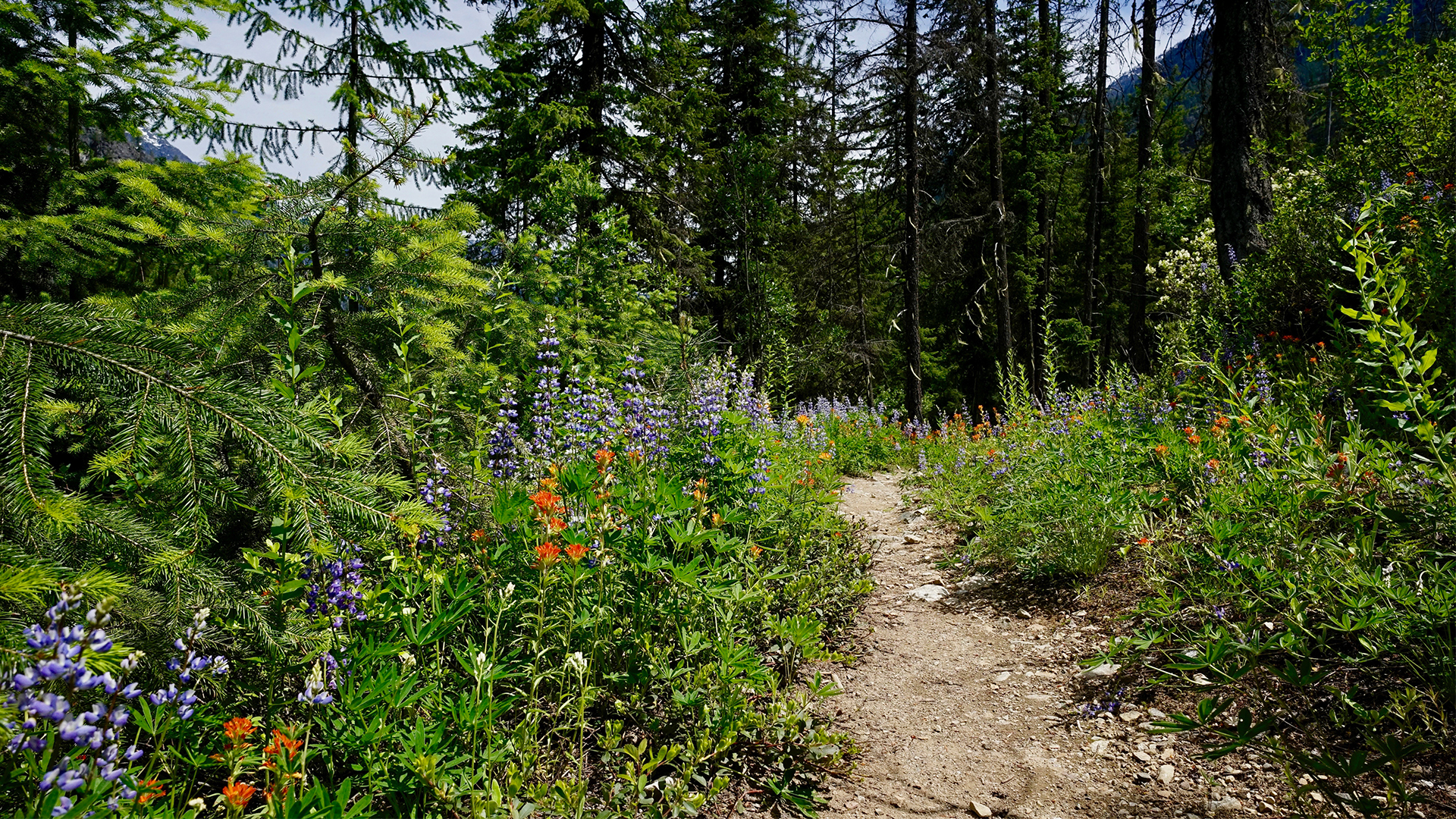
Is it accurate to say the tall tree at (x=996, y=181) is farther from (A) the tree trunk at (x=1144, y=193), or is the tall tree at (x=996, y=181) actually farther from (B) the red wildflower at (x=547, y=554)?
(B) the red wildflower at (x=547, y=554)

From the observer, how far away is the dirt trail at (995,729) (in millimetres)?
2260

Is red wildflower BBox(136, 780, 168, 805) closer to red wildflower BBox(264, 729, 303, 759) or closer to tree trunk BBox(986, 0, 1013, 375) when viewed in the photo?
red wildflower BBox(264, 729, 303, 759)

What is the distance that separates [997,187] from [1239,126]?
731 centimetres

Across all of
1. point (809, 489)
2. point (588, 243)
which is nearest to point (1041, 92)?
point (588, 243)

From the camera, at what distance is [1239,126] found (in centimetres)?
575

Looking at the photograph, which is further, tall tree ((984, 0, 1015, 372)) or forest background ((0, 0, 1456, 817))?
tall tree ((984, 0, 1015, 372))

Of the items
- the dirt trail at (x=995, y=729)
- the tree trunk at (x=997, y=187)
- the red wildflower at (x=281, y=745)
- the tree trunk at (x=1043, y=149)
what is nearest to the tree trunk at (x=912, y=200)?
the tree trunk at (x=997, y=187)

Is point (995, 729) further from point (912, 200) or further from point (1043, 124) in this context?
point (1043, 124)

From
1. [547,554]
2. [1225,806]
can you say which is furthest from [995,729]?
[547,554]

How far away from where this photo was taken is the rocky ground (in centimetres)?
224

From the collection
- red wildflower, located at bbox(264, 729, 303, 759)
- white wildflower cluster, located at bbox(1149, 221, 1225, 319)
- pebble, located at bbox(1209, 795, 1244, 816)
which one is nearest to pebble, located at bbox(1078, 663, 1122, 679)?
pebble, located at bbox(1209, 795, 1244, 816)

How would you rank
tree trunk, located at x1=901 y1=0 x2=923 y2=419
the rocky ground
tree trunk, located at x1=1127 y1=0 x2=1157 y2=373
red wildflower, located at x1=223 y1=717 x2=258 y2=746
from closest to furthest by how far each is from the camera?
red wildflower, located at x1=223 y1=717 x2=258 y2=746, the rocky ground, tree trunk, located at x1=901 y1=0 x2=923 y2=419, tree trunk, located at x1=1127 y1=0 x2=1157 y2=373

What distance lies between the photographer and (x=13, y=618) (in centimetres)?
125

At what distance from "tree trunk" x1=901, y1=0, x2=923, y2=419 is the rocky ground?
7527 millimetres
